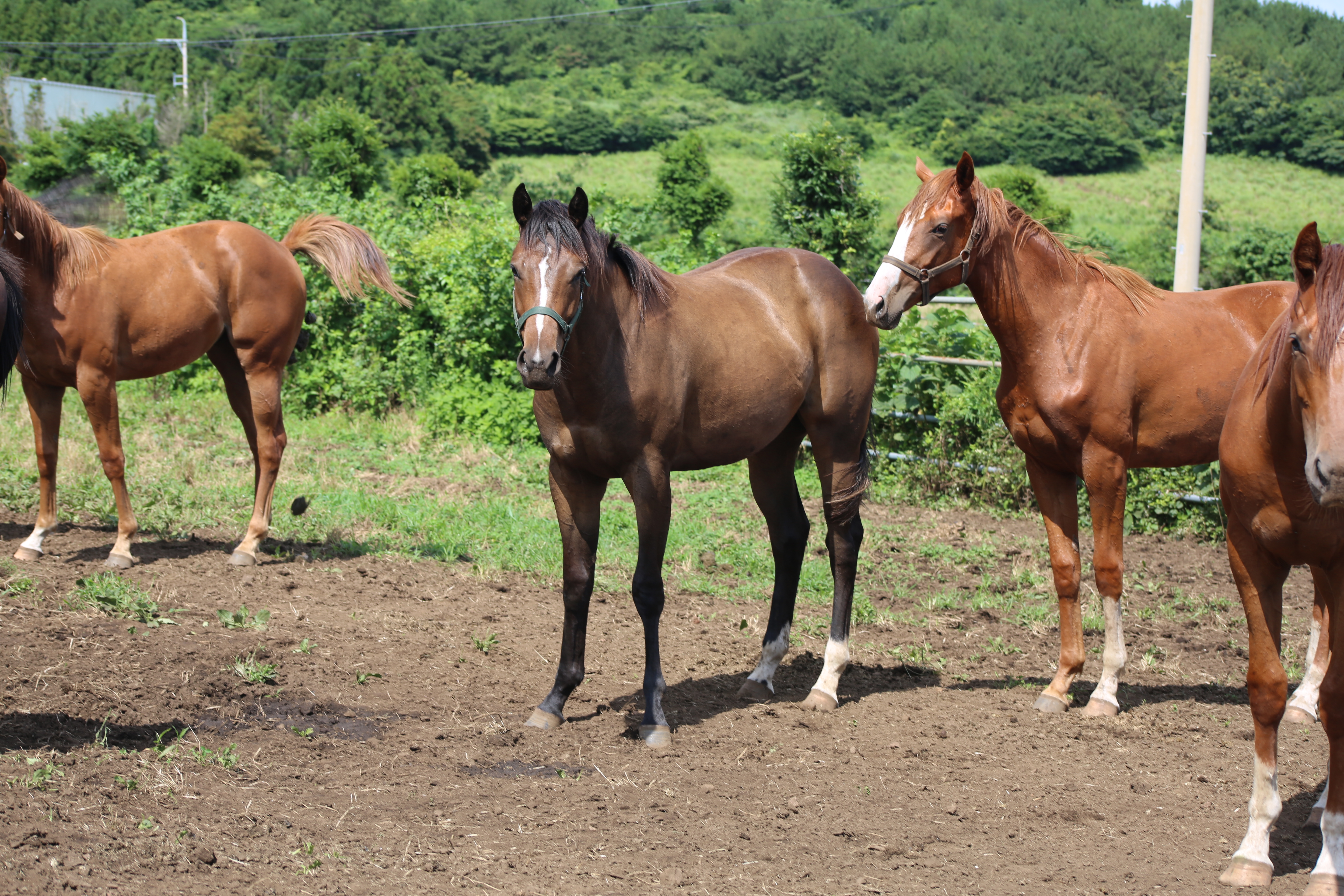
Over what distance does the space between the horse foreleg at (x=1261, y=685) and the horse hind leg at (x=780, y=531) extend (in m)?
2.24

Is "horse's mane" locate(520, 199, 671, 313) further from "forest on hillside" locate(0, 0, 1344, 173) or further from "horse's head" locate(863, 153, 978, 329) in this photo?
"forest on hillside" locate(0, 0, 1344, 173)

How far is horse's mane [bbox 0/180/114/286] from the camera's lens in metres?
6.11

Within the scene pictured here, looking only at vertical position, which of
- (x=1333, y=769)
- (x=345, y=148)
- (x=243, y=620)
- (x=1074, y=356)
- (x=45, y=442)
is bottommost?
(x=243, y=620)

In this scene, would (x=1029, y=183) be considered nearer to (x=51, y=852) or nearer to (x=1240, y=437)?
(x=1240, y=437)

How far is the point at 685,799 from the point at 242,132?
44147mm

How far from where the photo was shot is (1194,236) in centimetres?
873

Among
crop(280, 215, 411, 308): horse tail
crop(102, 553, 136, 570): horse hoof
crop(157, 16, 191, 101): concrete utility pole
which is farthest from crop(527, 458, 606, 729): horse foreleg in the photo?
crop(157, 16, 191, 101): concrete utility pole

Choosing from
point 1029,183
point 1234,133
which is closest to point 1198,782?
point 1029,183

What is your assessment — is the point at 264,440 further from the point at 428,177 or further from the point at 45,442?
the point at 428,177

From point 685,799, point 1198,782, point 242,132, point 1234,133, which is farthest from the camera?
point 1234,133

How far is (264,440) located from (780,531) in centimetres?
369

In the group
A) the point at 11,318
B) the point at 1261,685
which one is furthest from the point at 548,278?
the point at 1261,685

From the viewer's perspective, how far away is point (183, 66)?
184 ft

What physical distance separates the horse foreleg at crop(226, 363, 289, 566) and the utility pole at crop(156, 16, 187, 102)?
153ft
